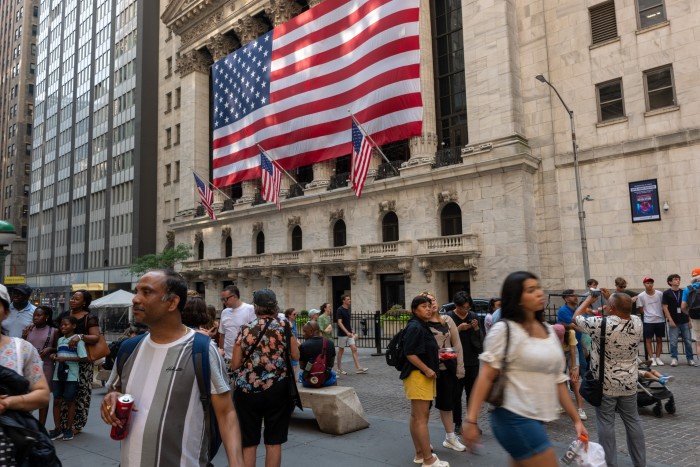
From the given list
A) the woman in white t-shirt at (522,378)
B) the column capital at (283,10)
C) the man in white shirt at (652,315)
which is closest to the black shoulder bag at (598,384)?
the woman in white t-shirt at (522,378)

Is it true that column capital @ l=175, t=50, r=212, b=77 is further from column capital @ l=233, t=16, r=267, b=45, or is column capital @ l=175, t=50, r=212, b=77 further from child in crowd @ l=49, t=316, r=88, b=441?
child in crowd @ l=49, t=316, r=88, b=441

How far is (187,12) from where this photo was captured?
4200 cm

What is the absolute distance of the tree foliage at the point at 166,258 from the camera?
37.4 meters

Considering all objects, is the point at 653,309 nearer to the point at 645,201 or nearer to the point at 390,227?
the point at 645,201

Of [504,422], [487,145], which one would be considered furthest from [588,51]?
[504,422]

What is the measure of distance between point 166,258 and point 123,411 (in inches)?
1448

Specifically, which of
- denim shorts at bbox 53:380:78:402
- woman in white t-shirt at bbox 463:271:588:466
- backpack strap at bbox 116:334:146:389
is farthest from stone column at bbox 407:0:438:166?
backpack strap at bbox 116:334:146:389

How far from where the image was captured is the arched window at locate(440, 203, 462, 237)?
2544 cm

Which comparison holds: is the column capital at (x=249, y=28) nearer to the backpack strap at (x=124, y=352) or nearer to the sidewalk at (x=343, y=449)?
the sidewalk at (x=343, y=449)

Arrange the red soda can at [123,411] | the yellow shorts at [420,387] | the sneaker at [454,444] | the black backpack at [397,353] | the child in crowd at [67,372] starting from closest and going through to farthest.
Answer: the red soda can at [123,411], the yellow shorts at [420,387], the black backpack at [397,353], the sneaker at [454,444], the child in crowd at [67,372]

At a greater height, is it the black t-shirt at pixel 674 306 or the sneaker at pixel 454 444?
the black t-shirt at pixel 674 306

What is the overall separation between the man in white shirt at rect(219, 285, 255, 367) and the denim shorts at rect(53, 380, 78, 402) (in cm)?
218

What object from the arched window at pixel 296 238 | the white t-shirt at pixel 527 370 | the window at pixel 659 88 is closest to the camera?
the white t-shirt at pixel 527 370

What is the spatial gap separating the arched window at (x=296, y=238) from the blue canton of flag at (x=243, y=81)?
8.36 m
